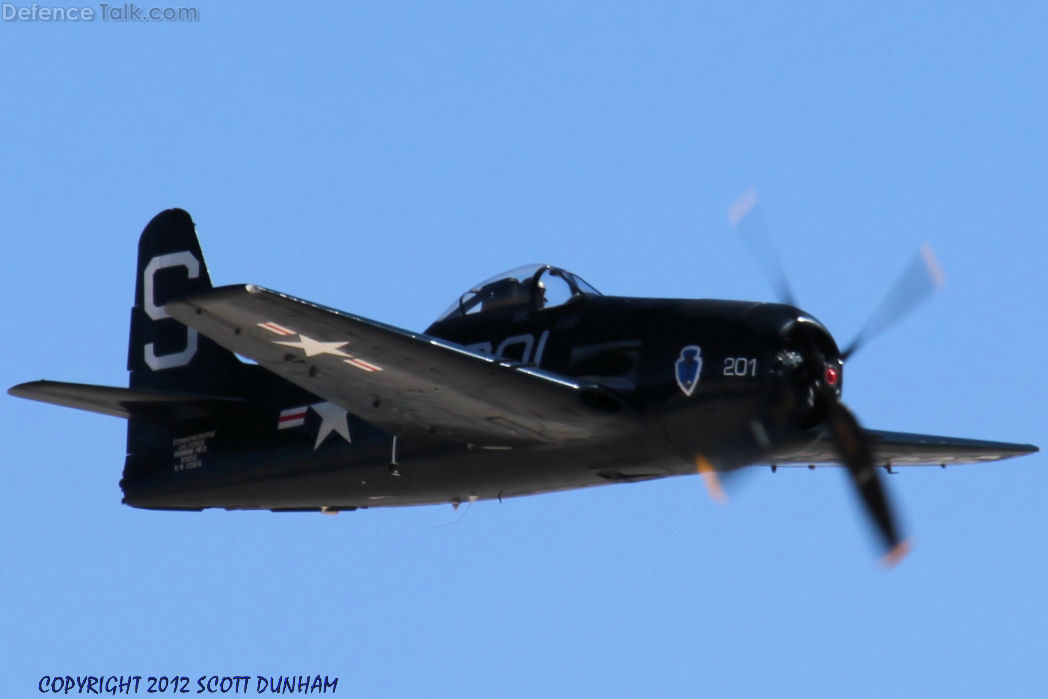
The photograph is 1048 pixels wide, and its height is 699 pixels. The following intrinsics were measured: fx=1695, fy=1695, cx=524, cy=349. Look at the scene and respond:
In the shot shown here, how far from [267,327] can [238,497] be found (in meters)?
4.50

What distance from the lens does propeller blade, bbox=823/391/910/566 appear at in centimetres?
1383

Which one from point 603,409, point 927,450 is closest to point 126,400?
point 603,409

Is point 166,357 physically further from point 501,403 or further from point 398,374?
point 501,403

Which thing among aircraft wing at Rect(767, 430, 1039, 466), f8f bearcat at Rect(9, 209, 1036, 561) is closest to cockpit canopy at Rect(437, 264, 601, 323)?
f8f bearcat at Rect(9, 209, 1036, 561)

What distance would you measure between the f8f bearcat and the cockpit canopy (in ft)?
0.05

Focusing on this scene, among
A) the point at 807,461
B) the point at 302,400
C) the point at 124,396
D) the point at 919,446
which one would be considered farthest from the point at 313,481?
the point at 919,446

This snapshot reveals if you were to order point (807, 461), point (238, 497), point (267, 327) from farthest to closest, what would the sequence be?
point (238, 497), point (807, 461), point (267, 327)

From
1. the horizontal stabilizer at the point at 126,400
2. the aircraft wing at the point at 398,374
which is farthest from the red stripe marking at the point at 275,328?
the horizontal stabilizer at the point at 126,400

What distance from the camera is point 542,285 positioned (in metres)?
15.3

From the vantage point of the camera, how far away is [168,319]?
62.3ft

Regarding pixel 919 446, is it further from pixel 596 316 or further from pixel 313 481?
pixel 313 481

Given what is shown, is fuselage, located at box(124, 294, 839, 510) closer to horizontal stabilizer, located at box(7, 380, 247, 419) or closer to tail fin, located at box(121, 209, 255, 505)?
horizontal stabilizer, located at box(7, 380, 247, 419)

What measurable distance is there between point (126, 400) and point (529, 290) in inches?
176

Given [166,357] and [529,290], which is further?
[166,357]
